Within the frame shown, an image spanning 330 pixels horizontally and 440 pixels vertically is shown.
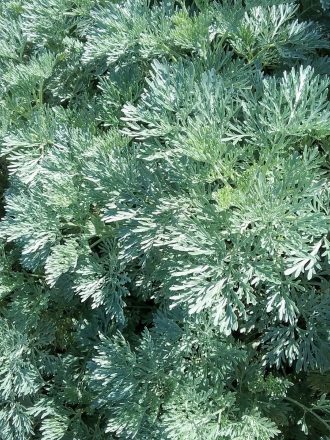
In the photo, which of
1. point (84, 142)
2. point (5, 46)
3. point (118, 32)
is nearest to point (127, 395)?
point (84, 142)

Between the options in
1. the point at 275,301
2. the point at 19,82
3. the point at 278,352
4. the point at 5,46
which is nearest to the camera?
the point at 275,301

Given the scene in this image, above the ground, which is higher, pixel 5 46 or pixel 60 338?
pixel 5 46

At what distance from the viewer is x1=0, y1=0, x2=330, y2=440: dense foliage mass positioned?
147 cm

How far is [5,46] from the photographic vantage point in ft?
7.89

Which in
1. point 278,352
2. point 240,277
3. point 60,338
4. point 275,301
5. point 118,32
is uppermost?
point 118,32

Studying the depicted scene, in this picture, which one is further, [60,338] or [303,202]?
[60,338]

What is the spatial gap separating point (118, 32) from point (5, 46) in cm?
69

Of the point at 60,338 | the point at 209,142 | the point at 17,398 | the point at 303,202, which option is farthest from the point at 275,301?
the point at 17,398

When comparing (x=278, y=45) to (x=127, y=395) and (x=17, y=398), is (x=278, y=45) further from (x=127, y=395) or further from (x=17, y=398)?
(x=17, y=398)

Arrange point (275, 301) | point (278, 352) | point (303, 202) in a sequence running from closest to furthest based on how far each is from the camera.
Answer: point (303, 202), point (275, 301), point (278, 352)

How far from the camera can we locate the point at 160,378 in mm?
1836

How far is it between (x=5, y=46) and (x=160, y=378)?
154 cm

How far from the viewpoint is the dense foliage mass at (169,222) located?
1.47 metres

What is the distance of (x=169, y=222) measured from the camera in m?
1.61
